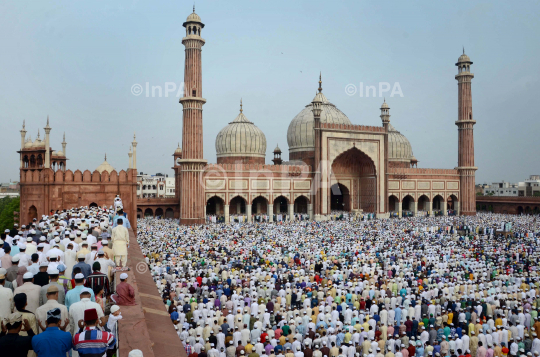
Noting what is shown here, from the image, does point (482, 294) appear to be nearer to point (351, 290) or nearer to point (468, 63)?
point (351, 290)

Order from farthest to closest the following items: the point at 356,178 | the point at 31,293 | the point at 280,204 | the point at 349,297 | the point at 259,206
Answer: the point at 356,178 < the point at 280,204 < the point at 259,206 < the point at 349,297 < the point at 31,293

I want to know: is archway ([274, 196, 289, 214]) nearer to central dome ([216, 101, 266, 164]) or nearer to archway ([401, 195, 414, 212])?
central dome ([216, 101, 266, 164])

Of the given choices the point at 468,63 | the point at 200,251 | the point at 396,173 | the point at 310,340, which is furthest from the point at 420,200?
the point at 310,340

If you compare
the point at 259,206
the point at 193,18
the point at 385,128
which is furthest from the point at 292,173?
the point at 193,18

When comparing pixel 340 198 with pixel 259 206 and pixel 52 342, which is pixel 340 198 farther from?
pixel 52 342

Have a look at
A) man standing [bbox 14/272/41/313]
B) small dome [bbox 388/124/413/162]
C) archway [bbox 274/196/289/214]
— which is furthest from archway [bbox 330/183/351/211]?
man standing [bbox 14/272/41/313]

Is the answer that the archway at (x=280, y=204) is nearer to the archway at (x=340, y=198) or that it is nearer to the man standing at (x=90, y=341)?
the archway at (x=340, y=198)
